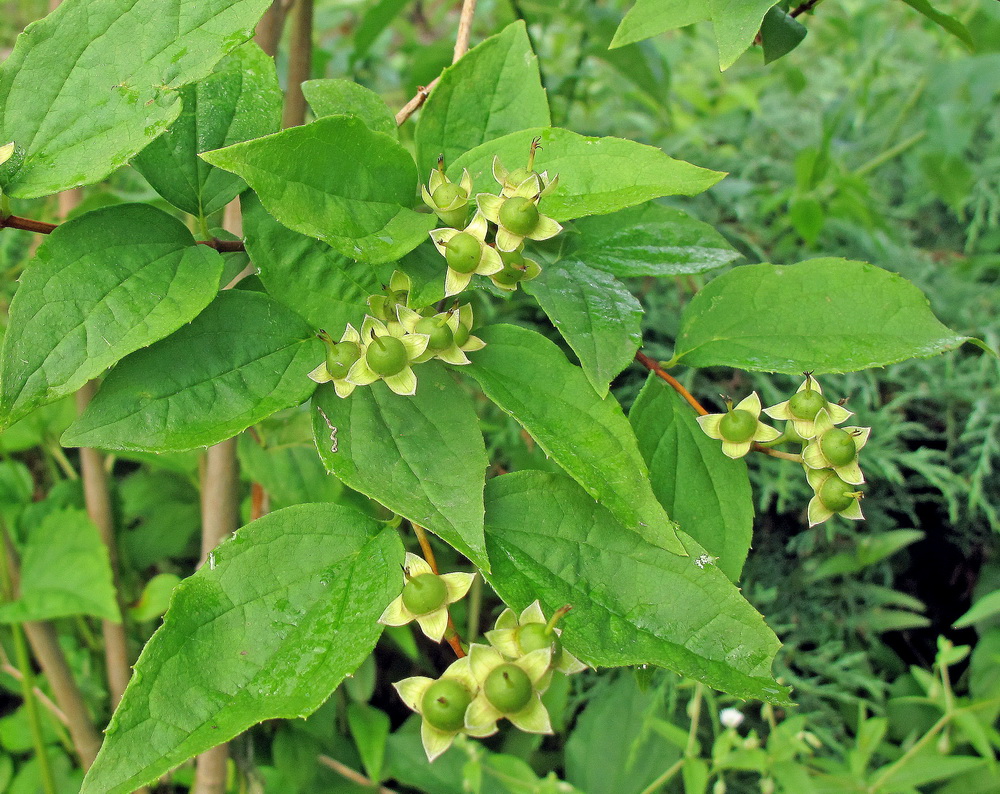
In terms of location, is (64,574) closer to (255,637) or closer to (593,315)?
(255,637)

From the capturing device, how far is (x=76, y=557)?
99 cm

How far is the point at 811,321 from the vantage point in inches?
23.7

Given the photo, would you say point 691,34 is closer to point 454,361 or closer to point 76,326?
point 454,361

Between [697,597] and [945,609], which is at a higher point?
[697,597]

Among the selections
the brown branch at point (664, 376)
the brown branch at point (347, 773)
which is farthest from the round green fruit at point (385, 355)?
the brown branch at point (347, 773)

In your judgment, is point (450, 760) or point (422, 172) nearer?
point (422, 172)

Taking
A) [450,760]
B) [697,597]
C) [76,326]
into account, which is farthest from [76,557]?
[697,597]

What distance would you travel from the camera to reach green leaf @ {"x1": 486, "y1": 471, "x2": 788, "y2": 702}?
Answer: 0.48 m

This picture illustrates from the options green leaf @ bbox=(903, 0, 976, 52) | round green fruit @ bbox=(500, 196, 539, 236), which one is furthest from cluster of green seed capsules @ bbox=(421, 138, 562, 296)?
green leaf @ bbox=(903, 0, 976, 52)

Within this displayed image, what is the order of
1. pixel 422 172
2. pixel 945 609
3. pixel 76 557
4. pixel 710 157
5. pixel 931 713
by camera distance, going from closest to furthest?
pixel 422 172 < pixel 76 557 < pixel 931 713 < pixel 945 609 < pixel 710 157

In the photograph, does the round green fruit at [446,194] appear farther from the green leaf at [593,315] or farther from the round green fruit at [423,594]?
the round green fruit at [423,594]

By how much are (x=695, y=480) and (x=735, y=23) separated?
311 mm

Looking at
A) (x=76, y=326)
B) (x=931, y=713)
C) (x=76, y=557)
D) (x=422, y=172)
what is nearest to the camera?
(x=76, y=326)

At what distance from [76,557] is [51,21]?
72 cm
